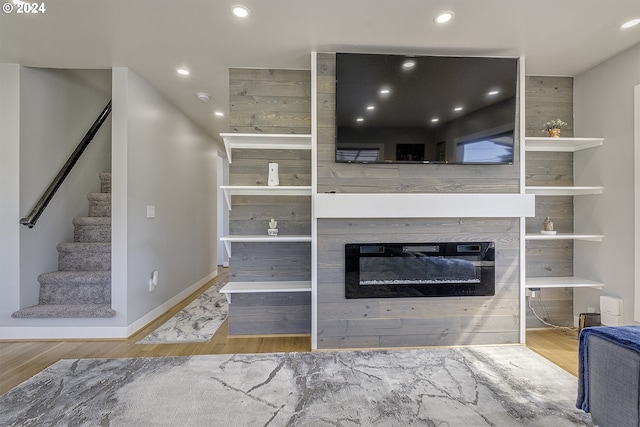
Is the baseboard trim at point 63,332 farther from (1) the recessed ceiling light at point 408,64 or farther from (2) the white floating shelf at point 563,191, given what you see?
(2) the white floating shelf at point 563,191

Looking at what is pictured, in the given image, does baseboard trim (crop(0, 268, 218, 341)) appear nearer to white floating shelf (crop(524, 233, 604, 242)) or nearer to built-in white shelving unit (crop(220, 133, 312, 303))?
built-in white shelving unit (crop(220, 133, 312, 303))

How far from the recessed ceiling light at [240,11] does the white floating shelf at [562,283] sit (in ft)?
10.1

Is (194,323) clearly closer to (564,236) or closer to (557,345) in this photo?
(557,345)

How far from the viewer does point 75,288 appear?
9.39 feet

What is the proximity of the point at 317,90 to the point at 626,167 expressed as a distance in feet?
8.60

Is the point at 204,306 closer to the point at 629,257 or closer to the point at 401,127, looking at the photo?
the point at 401,127

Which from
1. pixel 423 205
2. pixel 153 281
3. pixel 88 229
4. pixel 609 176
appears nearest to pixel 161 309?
pixel 153 281

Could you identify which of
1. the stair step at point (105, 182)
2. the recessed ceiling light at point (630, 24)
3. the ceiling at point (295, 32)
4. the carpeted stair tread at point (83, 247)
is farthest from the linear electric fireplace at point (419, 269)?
the stair step at point (105, 182)

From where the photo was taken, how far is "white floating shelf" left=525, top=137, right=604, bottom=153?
2.62m

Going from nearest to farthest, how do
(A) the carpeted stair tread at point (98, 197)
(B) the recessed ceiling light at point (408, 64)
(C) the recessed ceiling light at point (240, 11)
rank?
1. (C) the recessed ceiling light at point (240, 11)
2. (B) the recessed ceiling light at point (408, 64)
3. (A) the carpeted stair tread at point (98, 197)

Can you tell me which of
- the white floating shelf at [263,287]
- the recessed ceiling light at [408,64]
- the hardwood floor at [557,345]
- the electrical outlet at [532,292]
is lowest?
the hardwood floor at [557,345]

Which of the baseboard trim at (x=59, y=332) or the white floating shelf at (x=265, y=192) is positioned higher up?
the white floating shelf at (x=265, y=192)

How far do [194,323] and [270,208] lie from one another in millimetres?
1470

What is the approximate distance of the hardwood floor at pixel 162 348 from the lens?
7.56ft
